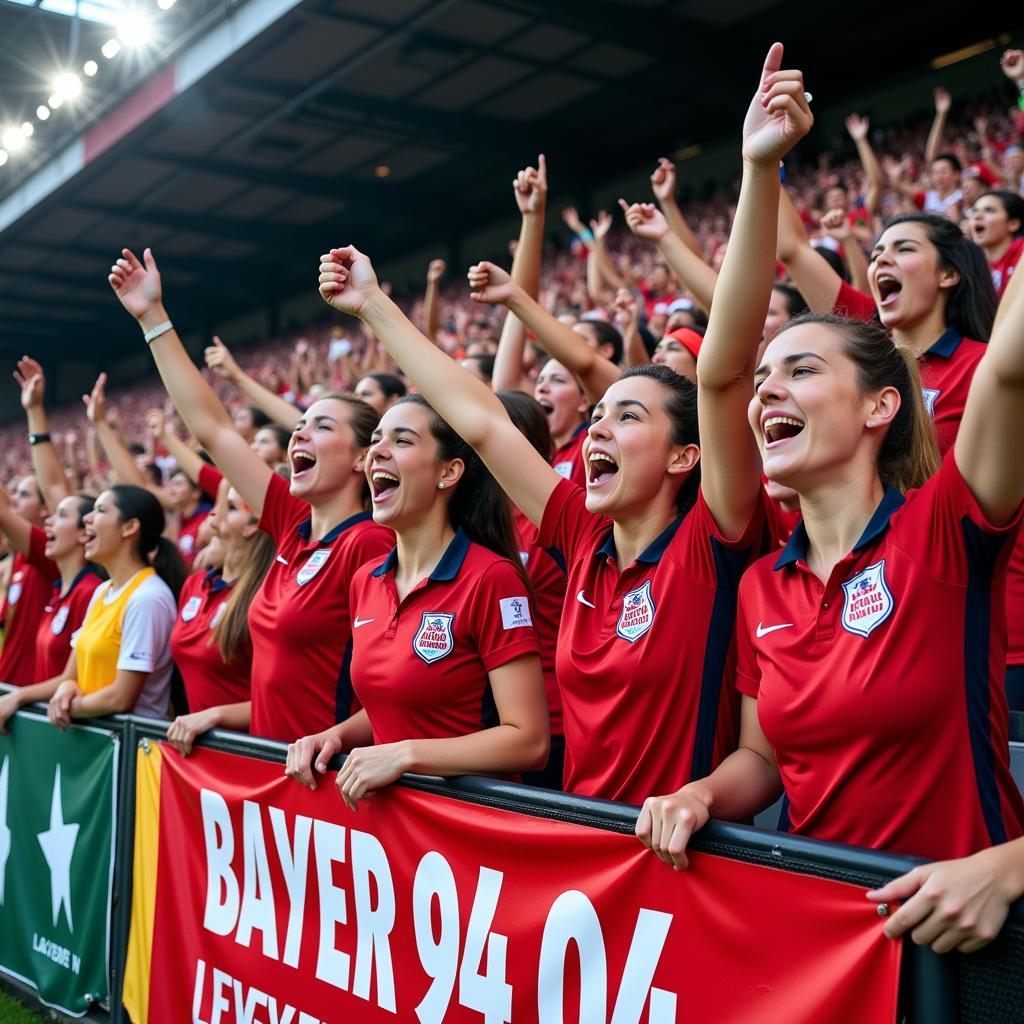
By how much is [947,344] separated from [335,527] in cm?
Answer: 191

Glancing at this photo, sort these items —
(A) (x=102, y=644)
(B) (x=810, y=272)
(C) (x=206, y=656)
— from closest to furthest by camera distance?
(B) (x=810, y=272) → (C) (x=206, y=656) → (A) (x=102, y=644)

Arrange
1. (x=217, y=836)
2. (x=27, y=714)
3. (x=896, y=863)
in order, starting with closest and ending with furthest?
(x=896, y=863)
(x=217, y=836)
(x=27, y=714)

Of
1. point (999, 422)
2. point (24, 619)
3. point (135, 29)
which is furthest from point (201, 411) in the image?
point (135, 29)

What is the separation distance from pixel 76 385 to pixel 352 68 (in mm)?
23405

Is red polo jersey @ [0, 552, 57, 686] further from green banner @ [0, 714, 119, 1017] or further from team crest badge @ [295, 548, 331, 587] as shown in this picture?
team crest badge @ [295, 548, 331, 587]

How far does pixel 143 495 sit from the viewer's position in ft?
15.0

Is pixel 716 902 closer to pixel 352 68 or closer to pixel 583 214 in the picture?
pixel 352 68

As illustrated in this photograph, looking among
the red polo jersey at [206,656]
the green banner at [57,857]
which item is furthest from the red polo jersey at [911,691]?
the green banner at [57,857]

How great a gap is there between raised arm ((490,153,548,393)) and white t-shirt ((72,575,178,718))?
1.52m

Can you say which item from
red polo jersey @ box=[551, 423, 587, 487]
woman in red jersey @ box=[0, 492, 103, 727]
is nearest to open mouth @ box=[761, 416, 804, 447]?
red polo jersey @ box=[551, 423, 587, 487]

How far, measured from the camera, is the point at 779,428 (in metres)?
2.04

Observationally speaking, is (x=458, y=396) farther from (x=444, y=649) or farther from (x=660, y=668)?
(x=660, y=668)

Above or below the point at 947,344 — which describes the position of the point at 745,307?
below

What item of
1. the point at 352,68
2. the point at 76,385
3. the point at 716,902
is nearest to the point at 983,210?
the point at 716,902
